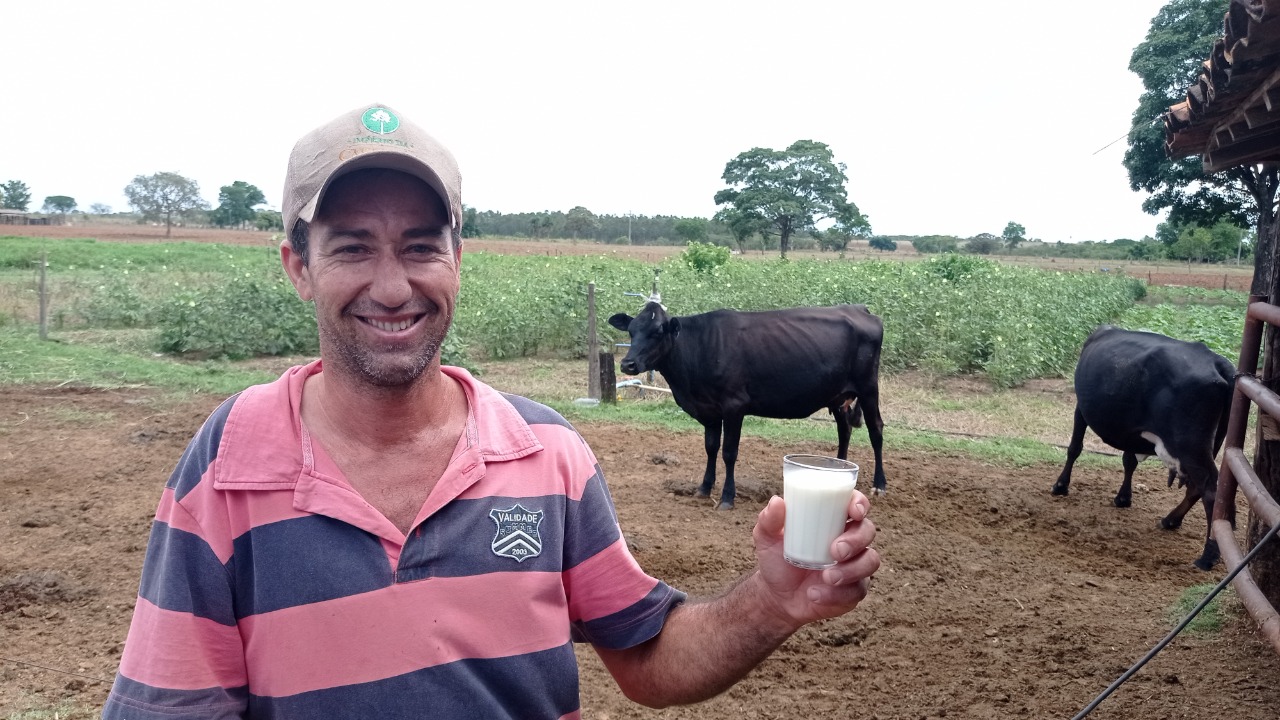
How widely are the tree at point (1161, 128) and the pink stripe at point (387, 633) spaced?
24.4m

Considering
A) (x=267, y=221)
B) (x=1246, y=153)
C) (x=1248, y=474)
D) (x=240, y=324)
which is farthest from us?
(x=267, y=221)

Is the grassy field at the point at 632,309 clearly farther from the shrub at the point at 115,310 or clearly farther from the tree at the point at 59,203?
the tree at the point at 59,203

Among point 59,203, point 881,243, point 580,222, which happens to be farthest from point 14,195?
point 881,243

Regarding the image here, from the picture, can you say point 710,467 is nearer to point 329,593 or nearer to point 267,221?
point 329,593

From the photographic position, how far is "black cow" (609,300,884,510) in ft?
23.6

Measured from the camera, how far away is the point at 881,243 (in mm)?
69125

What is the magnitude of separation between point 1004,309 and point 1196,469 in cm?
827

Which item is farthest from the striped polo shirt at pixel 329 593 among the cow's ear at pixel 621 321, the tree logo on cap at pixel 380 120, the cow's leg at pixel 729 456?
the cow's ear at pixel 621 321

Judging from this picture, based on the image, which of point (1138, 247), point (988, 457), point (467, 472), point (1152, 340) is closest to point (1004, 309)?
point (988, 457)

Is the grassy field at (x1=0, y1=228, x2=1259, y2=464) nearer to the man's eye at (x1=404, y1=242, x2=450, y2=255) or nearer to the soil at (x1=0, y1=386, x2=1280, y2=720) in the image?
the soil at (x1=0, y1=386, x2=1280, y2=720)

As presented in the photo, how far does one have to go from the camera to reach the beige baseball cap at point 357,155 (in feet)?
5.21

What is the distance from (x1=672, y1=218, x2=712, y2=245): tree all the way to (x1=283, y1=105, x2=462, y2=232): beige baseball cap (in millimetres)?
61687

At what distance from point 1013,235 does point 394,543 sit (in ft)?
263

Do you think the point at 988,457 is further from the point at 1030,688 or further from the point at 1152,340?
the point at 1030,688
